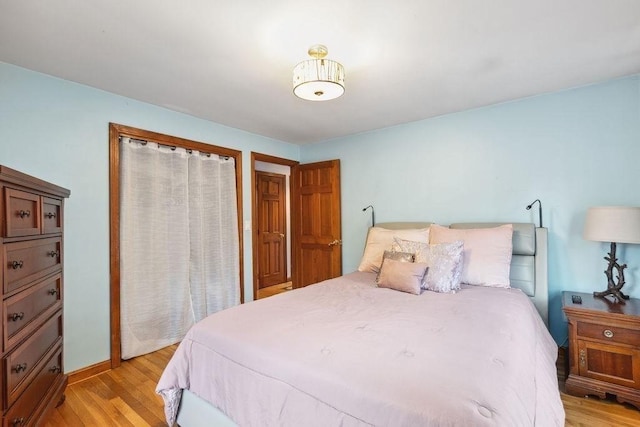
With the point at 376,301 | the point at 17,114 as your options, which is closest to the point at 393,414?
the point at 376,301

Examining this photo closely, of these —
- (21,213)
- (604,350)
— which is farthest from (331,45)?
(604,350)

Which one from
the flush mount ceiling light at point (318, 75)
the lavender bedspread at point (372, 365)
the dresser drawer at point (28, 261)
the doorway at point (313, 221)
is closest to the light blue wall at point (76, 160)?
the dresser drawer at point (28, 261)

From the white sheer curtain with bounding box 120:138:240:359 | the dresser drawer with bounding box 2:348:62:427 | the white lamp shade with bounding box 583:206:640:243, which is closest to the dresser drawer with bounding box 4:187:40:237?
the dresser drawer with bounding box 2:348:62:427

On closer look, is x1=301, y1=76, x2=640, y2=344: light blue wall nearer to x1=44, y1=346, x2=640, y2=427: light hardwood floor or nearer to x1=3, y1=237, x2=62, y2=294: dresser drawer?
x1=44, y1=346, x2=640, y2=427: light hardwood floor

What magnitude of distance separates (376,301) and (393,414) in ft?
3.57

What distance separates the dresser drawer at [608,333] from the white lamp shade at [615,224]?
1.90 feet

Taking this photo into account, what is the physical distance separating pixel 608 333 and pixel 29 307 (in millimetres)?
3427

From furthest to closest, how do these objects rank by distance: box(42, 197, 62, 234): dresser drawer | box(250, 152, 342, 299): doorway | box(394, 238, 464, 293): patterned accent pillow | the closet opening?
box(250, 152, 342, 299): doorway
the closet opening
box(394, 238, 464, 293): patterned accent pillow
box(42, 197, 62, 234): dresser drawer

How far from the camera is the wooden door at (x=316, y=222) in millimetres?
3953

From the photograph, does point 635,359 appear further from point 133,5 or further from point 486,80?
point 133,5

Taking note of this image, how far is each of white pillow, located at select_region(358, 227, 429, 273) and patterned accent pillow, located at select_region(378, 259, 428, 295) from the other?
0.58 metres

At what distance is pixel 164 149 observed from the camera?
2.94 meters

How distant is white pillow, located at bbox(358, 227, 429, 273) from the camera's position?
113 inches

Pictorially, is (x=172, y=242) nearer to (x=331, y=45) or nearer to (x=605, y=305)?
(x=331, y=45)
